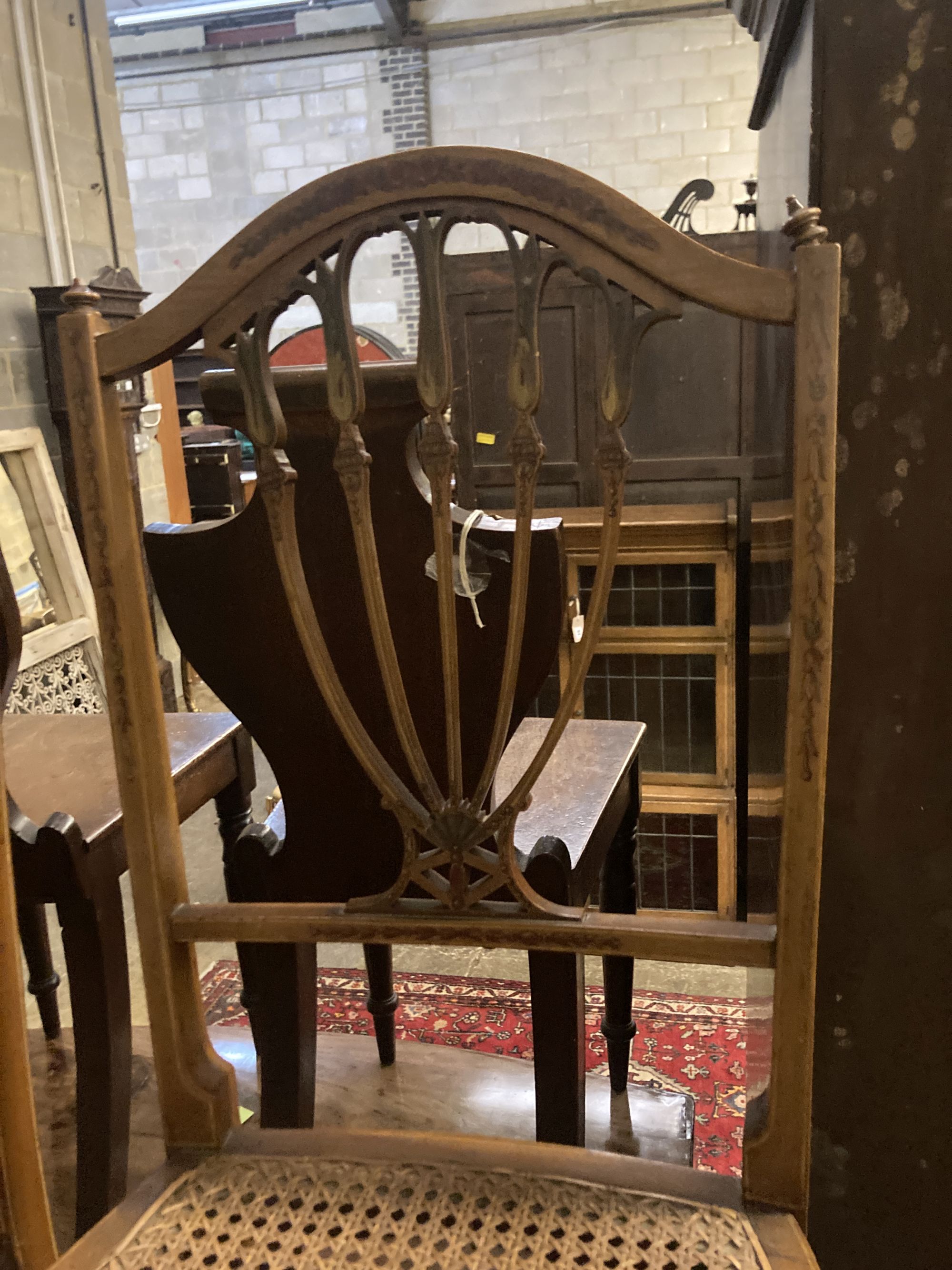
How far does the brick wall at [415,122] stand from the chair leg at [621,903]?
194 inches

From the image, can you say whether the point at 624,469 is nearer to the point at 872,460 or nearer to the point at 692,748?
the point at 872,460

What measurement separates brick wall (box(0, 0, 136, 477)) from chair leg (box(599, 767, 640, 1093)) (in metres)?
2.53

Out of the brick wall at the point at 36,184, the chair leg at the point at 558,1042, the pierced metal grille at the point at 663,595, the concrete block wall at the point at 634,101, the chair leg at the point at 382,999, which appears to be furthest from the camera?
the concrete block wall at the point at 634,101

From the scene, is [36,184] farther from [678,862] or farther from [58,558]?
[678,862]

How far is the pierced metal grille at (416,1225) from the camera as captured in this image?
0.63 metres

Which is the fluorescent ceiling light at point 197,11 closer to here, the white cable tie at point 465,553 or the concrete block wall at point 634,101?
the concrete block wall at point 634,101

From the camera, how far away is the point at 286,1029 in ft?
3.68

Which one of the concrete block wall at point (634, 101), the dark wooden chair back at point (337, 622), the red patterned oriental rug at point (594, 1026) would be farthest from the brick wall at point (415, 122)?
the dark wooden chair back at point (337, 622)

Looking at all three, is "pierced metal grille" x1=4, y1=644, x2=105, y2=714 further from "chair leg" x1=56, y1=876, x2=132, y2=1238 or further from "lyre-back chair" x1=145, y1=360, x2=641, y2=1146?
"lyre-back chair" x1=145, y1=360, x2=641, y2=1146

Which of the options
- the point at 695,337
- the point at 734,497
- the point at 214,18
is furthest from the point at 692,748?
the point at 214,18

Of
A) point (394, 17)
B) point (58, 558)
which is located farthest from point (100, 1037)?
point (394, 17)

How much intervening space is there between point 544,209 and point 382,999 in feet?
4.12

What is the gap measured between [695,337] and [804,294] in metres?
2.36

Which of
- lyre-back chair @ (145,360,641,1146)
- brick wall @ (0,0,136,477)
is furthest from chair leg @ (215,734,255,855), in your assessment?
brick wall @ (0,0,136,477)
